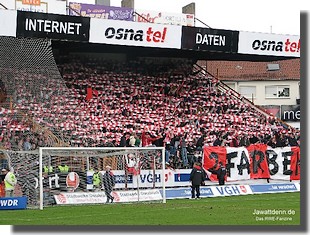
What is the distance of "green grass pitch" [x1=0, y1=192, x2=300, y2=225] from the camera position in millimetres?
18641

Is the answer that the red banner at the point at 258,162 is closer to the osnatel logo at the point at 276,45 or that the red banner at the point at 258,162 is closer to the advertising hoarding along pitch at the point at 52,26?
the osnatel logo at the point at 276,45

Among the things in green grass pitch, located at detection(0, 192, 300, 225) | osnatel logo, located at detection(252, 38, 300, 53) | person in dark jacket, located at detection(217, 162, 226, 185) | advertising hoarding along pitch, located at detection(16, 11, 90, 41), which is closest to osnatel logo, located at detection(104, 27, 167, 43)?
advertising hoarding along pitch, located at detection(16, 11, 90, 41)

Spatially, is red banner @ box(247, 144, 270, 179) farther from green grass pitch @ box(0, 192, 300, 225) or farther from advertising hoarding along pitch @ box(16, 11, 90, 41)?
advertising hoarding along pitch @ box(16, 11, 90, 41)

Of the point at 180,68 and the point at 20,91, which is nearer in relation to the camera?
the point at 20,91

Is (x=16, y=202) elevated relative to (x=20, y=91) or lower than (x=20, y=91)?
lower

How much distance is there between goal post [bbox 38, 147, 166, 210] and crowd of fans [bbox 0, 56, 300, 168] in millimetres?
2001

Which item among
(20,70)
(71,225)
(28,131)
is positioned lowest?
(71,225)

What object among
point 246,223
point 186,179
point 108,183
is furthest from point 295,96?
point 246,223

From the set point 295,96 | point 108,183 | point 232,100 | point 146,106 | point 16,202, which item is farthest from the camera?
point 295,96

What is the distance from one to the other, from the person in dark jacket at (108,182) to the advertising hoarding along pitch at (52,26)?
6606 millimetres

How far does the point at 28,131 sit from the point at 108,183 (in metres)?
4.04

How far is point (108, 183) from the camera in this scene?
85.3 ft

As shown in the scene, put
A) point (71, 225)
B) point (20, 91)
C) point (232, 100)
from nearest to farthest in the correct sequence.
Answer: point (71, 225)
point (20, 91)
point (232, 100)

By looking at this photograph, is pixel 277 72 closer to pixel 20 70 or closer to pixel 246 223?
pixel 20 70
